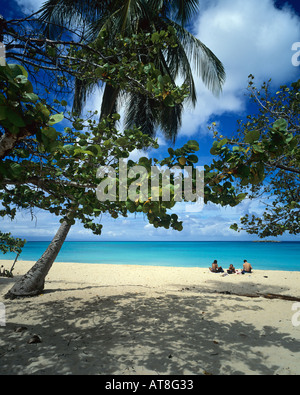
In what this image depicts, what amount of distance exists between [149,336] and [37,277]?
12.3 feet

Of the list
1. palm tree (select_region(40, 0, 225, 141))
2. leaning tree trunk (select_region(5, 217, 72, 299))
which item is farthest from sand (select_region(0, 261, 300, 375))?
palm tree (select_region(40, 0, 225, 141))

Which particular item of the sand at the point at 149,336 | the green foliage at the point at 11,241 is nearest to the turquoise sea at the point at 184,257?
the green foliage at the point at 11,241

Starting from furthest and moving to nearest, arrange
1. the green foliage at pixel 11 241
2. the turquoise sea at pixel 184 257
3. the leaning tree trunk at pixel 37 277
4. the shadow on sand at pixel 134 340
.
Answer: the turquoise sea at pixel 184 257 → the green foliage at pixel 11 241 → the leaning tree trunk at pixel 37 277 → the shadow on sand at pixel 134 340

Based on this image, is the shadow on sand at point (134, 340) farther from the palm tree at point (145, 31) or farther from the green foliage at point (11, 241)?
the palm tree at point (145, 31)

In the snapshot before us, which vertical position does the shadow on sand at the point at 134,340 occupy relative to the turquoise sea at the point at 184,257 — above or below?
above

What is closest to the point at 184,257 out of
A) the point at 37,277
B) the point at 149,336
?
the point at 37,277

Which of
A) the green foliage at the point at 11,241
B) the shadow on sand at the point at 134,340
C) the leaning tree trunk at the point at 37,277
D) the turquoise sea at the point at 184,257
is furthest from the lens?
the turquoise sea at the point at 184,257

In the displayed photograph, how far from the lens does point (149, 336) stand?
11.7 feet

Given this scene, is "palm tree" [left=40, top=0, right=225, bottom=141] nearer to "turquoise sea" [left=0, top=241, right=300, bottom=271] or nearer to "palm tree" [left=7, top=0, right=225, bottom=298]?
"palm tree" [left=7, top=0, right=225, bottom=298]

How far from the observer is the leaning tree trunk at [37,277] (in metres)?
5.77

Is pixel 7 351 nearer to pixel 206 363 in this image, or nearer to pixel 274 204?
pixel 206 363

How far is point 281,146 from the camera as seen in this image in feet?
5.97

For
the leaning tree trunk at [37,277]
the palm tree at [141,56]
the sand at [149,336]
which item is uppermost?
the palm tree at [141,56]
